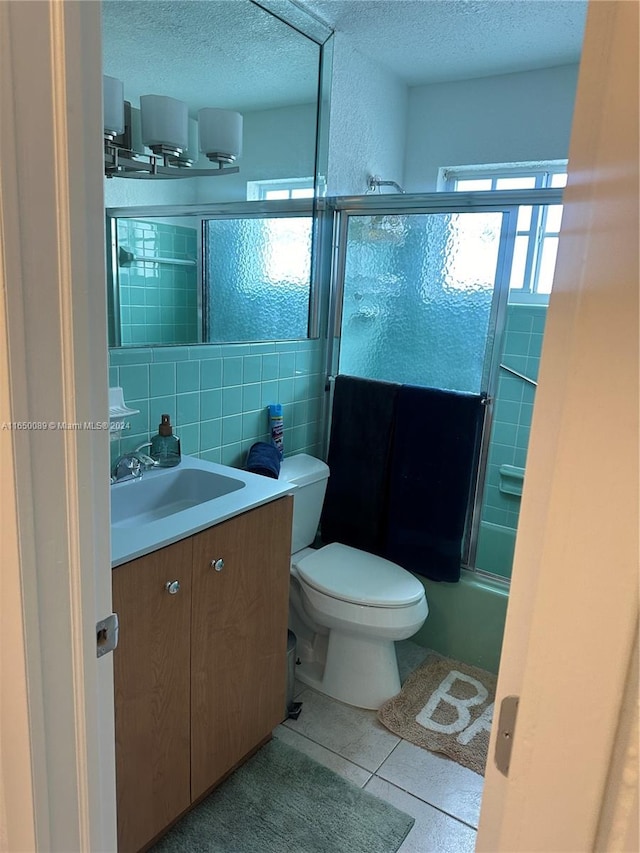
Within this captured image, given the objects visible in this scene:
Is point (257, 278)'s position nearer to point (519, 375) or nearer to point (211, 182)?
point (211, 182)

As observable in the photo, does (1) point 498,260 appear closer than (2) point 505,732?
No

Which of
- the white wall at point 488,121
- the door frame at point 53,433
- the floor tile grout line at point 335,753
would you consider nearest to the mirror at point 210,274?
the white wall at point 488,121

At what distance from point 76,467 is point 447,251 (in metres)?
1.74

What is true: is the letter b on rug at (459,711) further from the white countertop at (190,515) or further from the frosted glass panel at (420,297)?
the frosted glass panel at (420,297)

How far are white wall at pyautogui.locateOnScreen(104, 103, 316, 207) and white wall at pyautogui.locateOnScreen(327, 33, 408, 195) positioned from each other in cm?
13

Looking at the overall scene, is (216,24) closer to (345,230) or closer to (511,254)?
(345,230)

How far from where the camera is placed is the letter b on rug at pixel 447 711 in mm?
1869

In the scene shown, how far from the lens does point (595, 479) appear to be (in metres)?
0.40

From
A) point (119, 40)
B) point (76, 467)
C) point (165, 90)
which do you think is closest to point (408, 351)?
point (165, 90)

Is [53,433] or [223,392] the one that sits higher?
[53,433]

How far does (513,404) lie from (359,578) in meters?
0.96

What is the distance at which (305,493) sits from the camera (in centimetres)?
217

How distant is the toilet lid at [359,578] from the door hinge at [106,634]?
1147mm

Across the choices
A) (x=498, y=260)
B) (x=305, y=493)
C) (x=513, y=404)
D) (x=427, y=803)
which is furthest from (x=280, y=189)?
(x=427, y=803)
